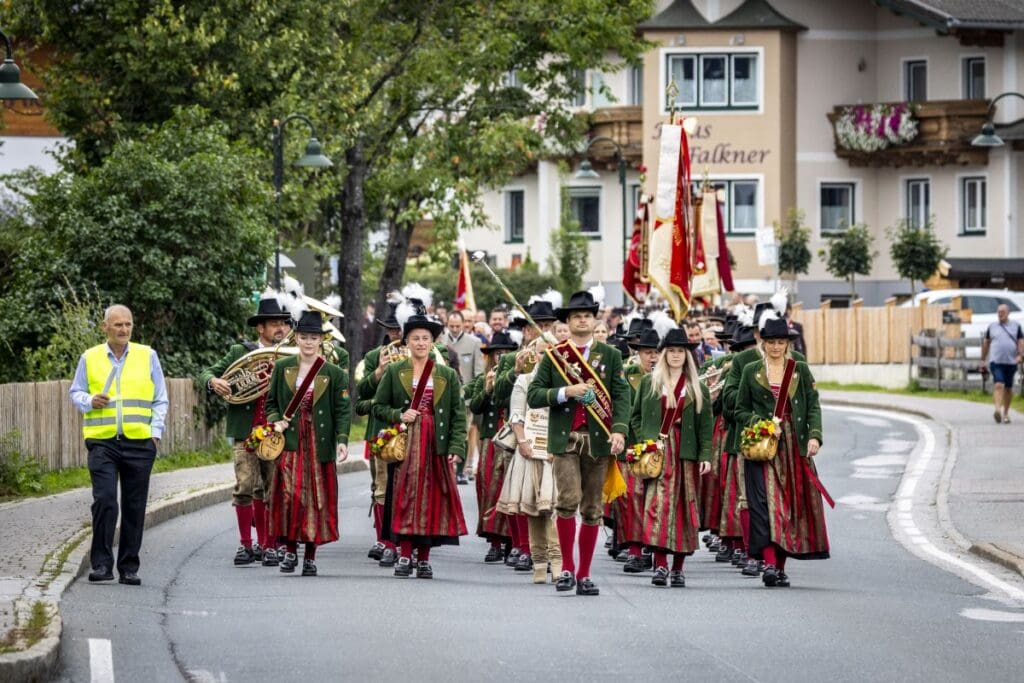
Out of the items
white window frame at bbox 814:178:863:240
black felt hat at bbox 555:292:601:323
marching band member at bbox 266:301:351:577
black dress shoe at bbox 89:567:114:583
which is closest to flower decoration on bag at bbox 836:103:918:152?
white window frame at bbox 814:178:863:240

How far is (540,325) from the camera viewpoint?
14453 millimetres

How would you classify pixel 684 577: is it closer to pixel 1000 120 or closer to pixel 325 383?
pixel 325 383

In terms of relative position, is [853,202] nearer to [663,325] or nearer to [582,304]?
[663,325]

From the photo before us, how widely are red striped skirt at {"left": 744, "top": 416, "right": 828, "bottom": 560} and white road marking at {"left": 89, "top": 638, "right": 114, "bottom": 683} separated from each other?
4.82 m

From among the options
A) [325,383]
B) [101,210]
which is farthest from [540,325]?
[101,210]

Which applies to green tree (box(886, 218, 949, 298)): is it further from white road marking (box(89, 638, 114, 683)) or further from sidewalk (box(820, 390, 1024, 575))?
white road marking (box(89, 638, 114, 683))

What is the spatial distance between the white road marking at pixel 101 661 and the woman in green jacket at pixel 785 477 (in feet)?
15.9

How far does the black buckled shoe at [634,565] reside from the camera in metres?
14.7

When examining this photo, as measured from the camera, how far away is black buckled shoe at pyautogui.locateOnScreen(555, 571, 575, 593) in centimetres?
1316

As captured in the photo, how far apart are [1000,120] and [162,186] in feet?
112

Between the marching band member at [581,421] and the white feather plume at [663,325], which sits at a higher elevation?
the white feather plume at [663,325]

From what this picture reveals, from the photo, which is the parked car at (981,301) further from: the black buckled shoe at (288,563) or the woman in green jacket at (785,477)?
the black buckled shoe at (288,563)

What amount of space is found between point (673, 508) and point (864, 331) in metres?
32.5

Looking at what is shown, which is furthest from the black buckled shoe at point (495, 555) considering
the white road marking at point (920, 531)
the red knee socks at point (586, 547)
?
the white road marking at point (920, 531)
